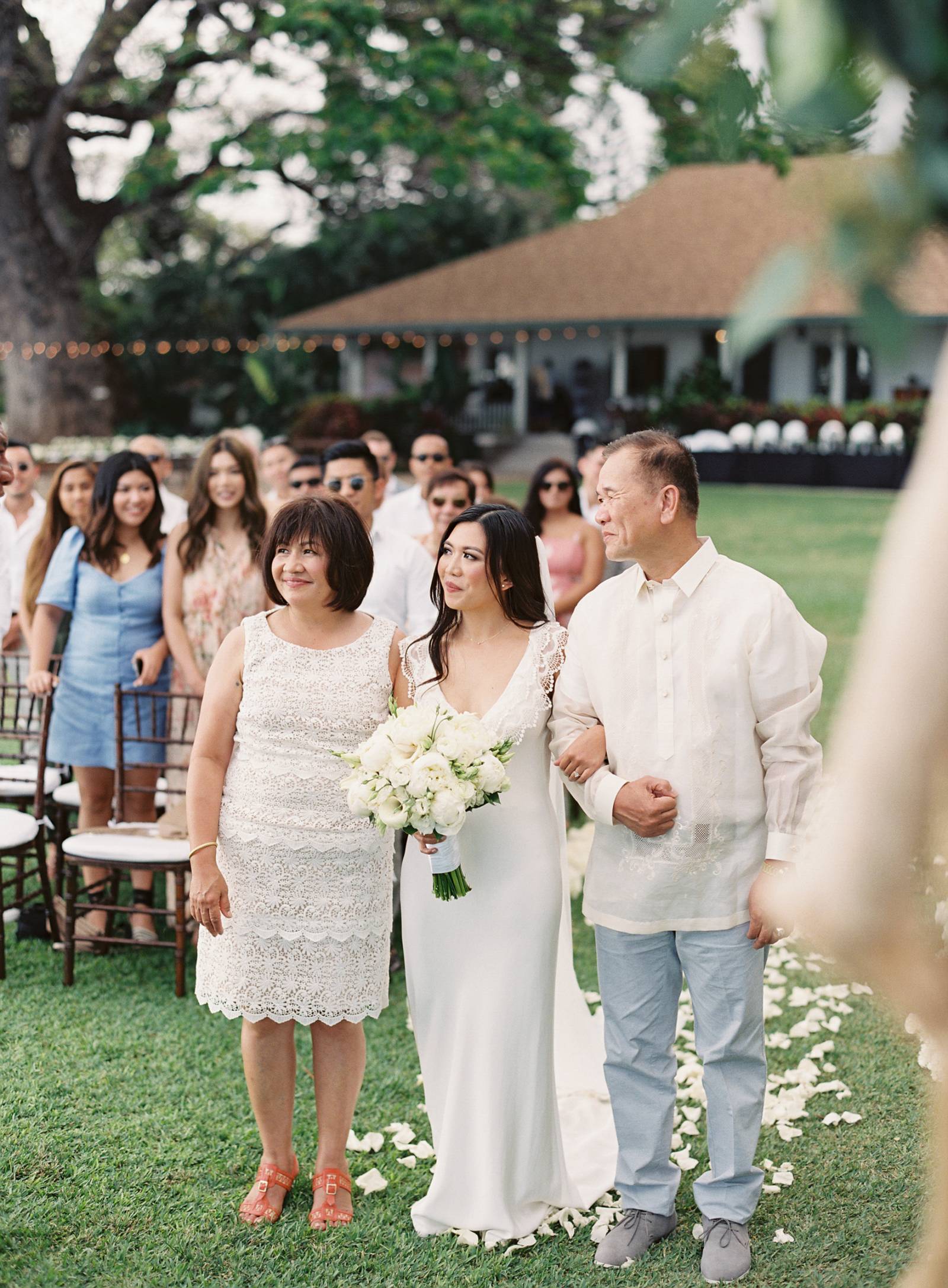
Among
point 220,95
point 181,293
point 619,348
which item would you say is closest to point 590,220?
point 619,348

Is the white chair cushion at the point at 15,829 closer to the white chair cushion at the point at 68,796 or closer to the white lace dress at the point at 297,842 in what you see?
the white chair cushion at the point at 68,796

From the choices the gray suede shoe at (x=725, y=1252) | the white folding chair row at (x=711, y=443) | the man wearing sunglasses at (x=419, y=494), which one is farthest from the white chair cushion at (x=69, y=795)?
the white folding chair row at (x=711, y=443)

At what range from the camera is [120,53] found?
18.7 meters

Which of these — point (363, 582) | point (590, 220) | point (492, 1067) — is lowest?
point (492, 1067)

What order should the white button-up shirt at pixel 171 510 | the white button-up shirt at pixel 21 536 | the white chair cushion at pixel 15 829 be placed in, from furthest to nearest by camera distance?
the white button-up shirt at pixel 171 510
the white button-up shirt at pixel 21 536
the white chair cushion at pixel 15 829

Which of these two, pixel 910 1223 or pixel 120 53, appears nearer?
pixel 910 1223

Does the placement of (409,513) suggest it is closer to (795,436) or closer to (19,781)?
(19,781)

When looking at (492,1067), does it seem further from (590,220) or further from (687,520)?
(590,220)

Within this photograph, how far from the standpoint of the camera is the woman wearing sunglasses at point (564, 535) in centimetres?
772

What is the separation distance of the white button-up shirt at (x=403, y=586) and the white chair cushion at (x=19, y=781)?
185 cm

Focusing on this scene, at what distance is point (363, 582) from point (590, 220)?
3623 centimetres

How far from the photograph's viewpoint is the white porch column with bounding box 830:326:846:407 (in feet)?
111

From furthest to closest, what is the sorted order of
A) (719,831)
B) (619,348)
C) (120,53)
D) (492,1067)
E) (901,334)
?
(619,348) → (120,53) → (492,1067) → (719,831) → (901,334)

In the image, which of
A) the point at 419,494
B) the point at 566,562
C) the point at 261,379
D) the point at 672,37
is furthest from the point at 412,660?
the point at 261,379
